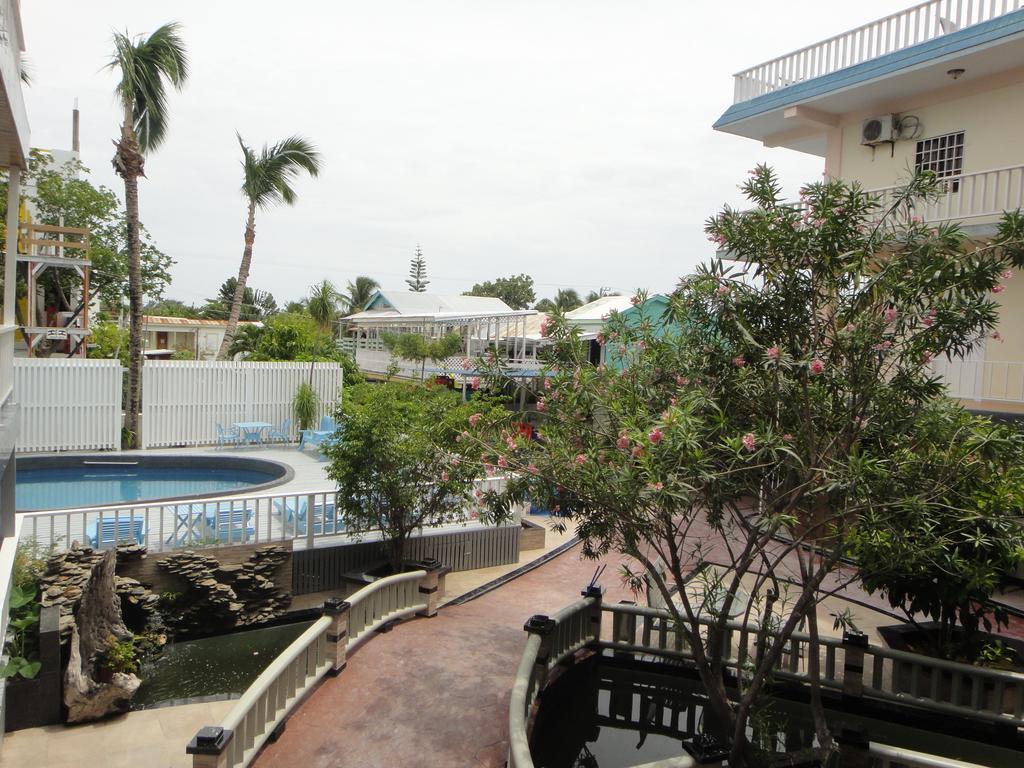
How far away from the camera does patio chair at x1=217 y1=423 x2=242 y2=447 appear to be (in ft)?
59.8

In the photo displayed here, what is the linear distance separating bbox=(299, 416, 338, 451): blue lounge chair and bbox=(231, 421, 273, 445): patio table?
0.86 m

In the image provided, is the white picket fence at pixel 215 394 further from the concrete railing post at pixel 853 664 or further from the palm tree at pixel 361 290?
the palm tree at pixel 361 290

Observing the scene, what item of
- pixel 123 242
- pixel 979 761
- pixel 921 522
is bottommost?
pixel 979 761

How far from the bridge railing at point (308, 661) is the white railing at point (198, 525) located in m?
1.21

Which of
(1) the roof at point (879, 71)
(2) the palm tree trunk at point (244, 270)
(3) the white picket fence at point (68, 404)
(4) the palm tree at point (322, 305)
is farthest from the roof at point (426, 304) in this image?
(1) the roof at point (879, 71)

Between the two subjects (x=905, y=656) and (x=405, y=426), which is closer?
(x=905, y=656)

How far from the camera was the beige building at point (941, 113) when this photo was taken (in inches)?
428

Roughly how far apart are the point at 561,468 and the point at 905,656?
4.23 metres

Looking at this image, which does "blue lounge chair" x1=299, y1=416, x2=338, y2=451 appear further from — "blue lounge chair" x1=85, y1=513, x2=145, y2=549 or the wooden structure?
"blue lounge chair" x1=85, y1=513, x2=145, y2=549

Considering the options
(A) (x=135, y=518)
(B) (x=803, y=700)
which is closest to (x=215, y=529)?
(A) (x=135, y=518)

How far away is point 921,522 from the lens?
5.10m

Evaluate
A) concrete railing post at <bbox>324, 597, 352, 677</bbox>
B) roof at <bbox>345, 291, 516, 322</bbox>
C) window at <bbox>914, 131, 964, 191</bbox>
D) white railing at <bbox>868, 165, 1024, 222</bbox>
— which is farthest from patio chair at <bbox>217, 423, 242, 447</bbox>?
roof at <bbox>345, 291, 516, 322</bbox>

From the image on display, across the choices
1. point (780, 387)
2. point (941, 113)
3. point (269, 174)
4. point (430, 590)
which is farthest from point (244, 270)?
point (780, 387)

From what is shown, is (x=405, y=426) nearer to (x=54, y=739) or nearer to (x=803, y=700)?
(x=54, y=739)
